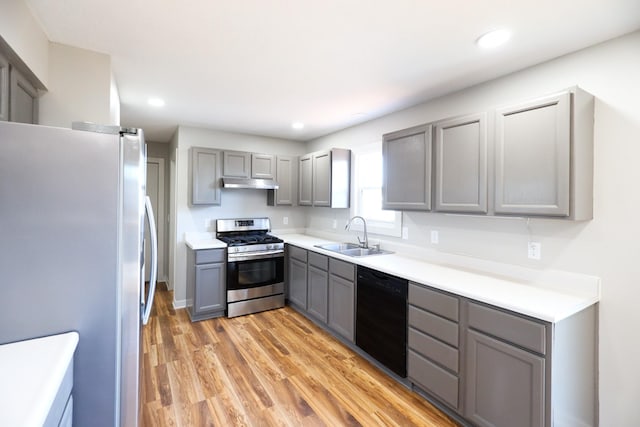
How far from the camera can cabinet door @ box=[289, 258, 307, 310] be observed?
12.2 feet

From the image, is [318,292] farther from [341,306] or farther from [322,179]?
[322,179]

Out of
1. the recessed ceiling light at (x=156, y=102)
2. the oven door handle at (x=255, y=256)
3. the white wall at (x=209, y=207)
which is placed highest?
the recessed ceiling light at (x=156, y=102)

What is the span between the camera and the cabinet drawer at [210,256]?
3.55m

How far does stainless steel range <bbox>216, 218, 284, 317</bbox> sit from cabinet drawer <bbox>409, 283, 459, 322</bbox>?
85.1 inches

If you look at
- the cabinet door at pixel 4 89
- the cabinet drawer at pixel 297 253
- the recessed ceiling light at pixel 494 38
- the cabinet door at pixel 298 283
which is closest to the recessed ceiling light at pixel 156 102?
the cabinet door at pixel 4 89

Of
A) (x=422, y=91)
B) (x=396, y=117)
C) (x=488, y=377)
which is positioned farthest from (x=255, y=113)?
(x=488, y=377)

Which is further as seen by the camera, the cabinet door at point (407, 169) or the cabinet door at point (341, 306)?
the cabinet door at point (341, 306)

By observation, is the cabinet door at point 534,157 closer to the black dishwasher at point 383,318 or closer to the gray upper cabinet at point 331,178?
the black dishwasher at point 383,318

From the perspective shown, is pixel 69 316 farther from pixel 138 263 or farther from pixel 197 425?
pixel 197 425

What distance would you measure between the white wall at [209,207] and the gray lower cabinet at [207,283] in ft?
1.42

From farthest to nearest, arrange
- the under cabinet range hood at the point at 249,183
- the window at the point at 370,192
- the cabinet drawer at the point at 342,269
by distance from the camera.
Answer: the under cabinet range hood at the point at 249,183 < the window at the point at 370,192 < the cabinet drawer at the point at 342,269

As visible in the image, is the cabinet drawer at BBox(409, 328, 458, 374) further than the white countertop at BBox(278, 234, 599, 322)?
Yes

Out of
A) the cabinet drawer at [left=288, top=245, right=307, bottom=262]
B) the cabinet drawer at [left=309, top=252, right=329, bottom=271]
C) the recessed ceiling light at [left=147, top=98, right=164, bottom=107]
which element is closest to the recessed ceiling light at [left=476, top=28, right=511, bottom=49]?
the cabinet drawer at [left=309, top=252, right=329, bottom=271]

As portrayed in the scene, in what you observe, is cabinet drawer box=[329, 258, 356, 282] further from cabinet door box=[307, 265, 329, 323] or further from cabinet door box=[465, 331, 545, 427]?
cabinet door box=[465, 331, 545, 427]
